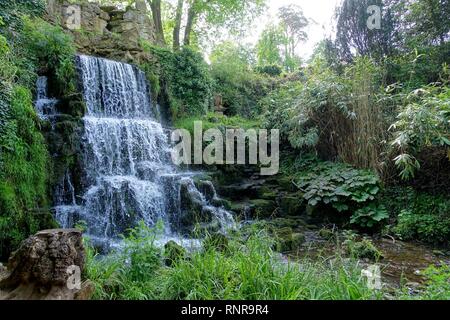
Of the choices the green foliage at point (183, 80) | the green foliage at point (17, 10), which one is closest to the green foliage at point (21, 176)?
the green foliage at point (17, 10)

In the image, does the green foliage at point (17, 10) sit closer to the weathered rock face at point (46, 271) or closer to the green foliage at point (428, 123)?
the weathered rock face at point (46, 271)

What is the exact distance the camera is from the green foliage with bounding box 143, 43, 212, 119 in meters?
9.62

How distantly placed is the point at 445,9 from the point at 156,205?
838cm

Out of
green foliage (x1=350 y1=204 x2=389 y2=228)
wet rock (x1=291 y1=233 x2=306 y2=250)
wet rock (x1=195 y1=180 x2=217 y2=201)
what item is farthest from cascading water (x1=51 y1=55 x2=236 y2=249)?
green foliage (x1=350 y1=204 x2=389 y2=228)

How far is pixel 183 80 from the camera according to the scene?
9.79m

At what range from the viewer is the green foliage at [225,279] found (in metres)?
2.31

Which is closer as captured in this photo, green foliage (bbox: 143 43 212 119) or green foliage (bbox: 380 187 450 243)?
green foliage (bbox: 380 187 450 243)

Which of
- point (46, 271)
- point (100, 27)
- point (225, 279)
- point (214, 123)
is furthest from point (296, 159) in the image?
point (100, 27)

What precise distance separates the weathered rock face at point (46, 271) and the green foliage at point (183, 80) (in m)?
7.32

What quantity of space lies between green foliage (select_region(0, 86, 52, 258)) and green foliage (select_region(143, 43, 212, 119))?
4744mm

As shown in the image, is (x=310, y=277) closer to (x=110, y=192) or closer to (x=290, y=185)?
(x=110, y=192)

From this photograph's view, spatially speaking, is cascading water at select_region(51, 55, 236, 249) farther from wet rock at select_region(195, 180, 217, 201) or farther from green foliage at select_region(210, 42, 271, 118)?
green foliage at select_region(210, 42, 271, 118)

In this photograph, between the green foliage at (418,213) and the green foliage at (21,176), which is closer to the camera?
the green foliage at (21,176)

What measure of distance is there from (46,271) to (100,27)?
949 cm
